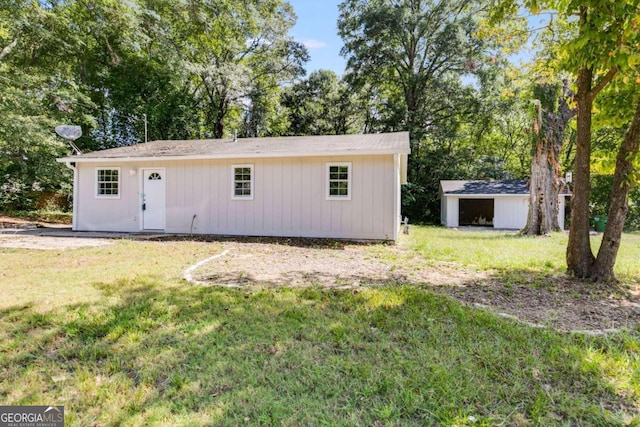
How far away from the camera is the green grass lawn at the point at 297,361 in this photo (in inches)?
82.5

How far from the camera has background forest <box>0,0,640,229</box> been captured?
15.9 metres

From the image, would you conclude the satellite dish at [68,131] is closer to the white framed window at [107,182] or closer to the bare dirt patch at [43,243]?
the white framed window at [107,182]

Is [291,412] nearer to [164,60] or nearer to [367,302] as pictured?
[367,302]

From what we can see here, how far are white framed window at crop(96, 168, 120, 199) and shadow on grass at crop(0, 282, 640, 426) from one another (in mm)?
8586

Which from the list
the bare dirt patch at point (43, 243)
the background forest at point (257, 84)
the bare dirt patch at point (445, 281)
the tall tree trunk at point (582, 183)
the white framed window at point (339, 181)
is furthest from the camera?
the background forest at point (257, 84)

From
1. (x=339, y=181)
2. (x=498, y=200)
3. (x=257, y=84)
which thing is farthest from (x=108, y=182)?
(x=498, y=200)

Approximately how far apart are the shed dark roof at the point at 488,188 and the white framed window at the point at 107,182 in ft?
51.3

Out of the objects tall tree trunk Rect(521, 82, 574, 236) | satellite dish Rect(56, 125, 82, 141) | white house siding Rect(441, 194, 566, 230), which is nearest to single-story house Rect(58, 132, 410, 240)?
satellite dish Rect(56, 125, 82, 141)

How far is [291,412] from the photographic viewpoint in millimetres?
2078

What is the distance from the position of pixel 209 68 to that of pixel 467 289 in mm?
18841

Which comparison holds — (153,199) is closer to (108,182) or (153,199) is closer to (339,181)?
(108,182)

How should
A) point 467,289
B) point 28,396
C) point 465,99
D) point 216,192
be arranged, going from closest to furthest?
point 28,396, point 467,289, point 216,192, point 465,99

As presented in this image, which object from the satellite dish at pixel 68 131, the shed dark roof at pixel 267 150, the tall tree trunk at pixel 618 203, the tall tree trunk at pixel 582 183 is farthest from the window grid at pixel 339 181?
the satellite dish at pixel 68 131

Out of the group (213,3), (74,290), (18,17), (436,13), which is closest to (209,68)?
(213,3)
